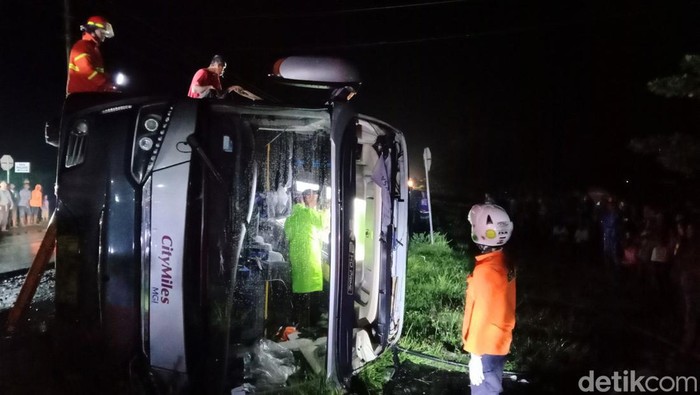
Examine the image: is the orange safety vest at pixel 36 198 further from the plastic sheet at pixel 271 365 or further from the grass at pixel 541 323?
the plastic sheet at pixel 271 365

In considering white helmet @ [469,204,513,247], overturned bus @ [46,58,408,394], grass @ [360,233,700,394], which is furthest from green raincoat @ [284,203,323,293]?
white helmet @ [469,204,513,247]

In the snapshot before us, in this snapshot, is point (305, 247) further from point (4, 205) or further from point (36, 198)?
point (36, 198)

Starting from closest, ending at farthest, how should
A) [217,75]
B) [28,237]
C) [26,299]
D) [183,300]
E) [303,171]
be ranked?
[183,300] < [26,299] < [217,75] < [303,171] < [28,237]

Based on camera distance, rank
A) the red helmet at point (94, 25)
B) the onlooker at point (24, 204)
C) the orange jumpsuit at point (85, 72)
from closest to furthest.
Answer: the orange jumpsuit at point (85, 72), the red helmet at point (94, 25), the onlooker at point (24, 204)

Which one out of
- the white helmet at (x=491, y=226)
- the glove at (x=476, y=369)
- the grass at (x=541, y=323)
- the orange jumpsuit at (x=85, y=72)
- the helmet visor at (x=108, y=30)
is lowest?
the grass at (x=541, y=323)

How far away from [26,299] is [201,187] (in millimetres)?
2075

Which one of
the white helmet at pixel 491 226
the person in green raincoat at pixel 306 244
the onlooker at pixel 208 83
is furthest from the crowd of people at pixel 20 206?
the white helmet at pixel 491 226

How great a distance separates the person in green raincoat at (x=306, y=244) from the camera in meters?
5.24

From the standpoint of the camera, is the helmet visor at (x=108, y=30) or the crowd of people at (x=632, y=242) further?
the crowd of people at (x=632, y=242)

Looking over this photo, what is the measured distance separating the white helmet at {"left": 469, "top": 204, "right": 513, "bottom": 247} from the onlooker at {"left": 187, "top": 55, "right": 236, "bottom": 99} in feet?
8.40

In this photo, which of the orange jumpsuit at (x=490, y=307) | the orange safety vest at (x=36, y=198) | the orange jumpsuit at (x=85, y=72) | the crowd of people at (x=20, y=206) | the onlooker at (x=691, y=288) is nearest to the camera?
the orange jumpsuit at (x=490, y=307)

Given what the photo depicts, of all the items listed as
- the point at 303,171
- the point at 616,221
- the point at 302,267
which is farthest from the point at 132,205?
the point at 616,221

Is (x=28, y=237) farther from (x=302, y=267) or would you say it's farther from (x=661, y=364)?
(x=661, y=364)

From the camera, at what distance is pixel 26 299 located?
14.7 feet
